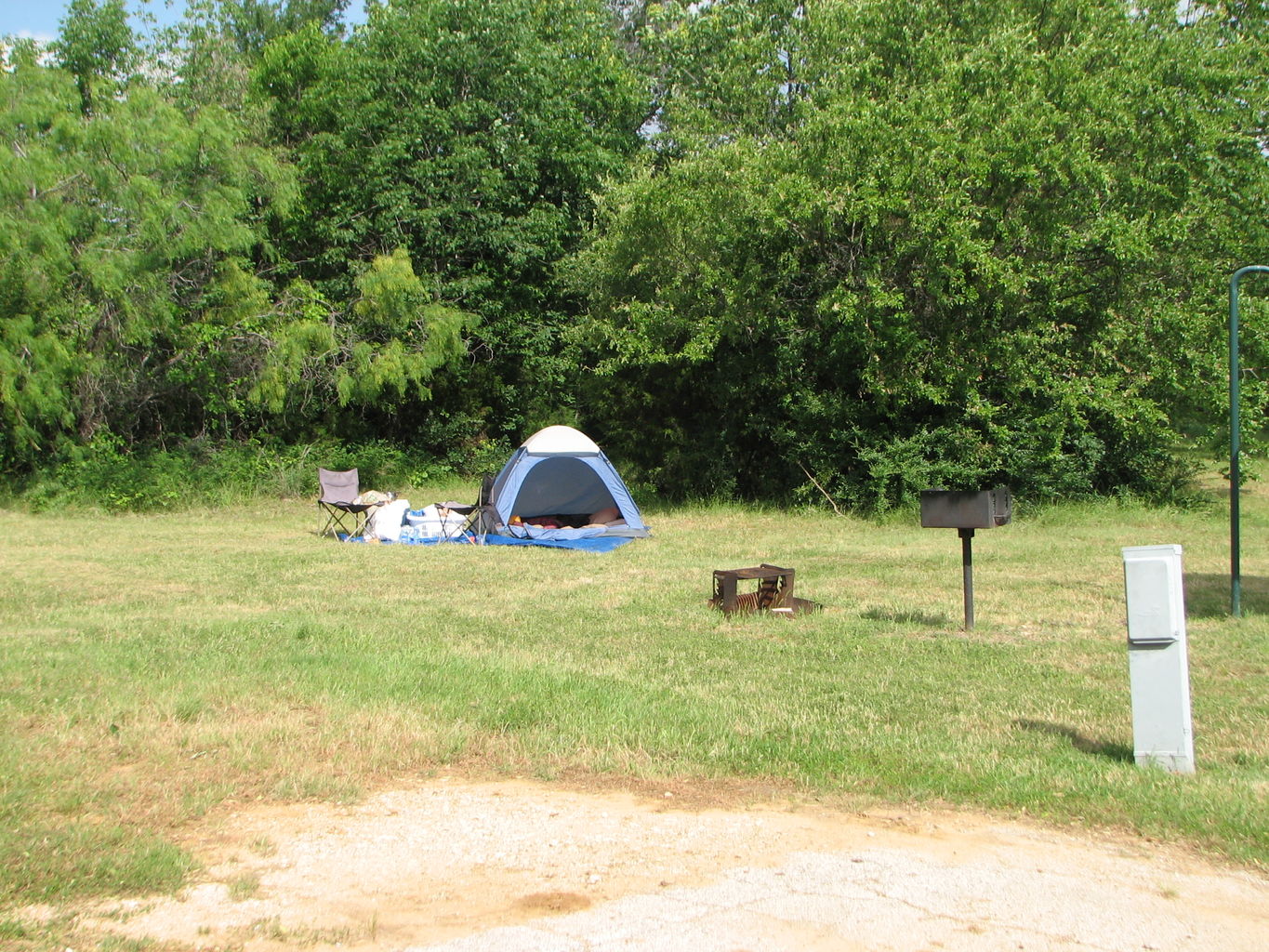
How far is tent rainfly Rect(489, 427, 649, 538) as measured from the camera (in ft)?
49.6

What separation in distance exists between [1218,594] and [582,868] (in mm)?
8059

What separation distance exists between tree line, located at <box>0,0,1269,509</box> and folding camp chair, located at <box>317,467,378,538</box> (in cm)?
446

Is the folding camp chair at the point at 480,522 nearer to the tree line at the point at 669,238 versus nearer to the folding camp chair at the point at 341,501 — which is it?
the folding camp chair at the point at 341,501

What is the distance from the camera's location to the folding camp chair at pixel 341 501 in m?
15.2

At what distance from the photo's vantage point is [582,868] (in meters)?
3.90

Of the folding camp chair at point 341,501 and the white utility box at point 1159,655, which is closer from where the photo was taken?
the white utility box at point 1159,655

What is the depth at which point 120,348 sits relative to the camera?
19422 millimetres

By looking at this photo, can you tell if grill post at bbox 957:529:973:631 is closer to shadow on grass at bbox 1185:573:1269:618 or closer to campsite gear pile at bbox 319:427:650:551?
shadow on grass at bbox 1185:573:1269:618

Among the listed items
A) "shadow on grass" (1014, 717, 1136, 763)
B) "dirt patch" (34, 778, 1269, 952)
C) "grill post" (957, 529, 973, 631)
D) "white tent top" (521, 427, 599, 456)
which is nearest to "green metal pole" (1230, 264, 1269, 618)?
"grill post" (957, 529, 973, 631)

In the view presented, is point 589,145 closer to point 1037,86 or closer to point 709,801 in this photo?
point 1037,86

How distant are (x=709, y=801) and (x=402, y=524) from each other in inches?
430

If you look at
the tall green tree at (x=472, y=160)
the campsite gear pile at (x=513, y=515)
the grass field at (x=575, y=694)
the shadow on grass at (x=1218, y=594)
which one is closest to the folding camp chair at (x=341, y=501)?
the campsite gear pile at (x=513, y=515)

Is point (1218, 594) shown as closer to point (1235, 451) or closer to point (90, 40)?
point (1235, 451)

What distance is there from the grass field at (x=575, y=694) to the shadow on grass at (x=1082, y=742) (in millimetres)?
23
